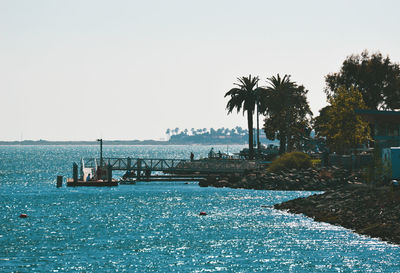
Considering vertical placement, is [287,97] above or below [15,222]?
above

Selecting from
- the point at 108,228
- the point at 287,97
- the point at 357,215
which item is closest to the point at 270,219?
the point at 357,215

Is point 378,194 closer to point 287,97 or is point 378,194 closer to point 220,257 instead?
point 220,257

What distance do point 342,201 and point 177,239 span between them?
16.6 meters

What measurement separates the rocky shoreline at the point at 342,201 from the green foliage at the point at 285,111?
79.1 feet

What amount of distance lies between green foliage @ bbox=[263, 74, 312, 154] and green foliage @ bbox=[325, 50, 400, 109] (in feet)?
22.9

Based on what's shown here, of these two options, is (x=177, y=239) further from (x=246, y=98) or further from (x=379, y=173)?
(x=246, y=98)

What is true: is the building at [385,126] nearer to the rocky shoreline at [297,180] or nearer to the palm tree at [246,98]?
the rocky shoreline at [297,180]

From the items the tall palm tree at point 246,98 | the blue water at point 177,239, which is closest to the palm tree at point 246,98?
the tall palm tree at point 246,98

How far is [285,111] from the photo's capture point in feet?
368

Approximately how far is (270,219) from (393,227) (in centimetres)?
1264

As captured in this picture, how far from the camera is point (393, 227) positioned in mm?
46844

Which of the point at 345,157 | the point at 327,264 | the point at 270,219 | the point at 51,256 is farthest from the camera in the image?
the point at 345,157

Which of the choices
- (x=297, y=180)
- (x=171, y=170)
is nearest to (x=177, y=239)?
(x=297, y=180)

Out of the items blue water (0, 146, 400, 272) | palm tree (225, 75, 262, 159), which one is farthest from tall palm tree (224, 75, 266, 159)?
blue water (0, 146, 400, 272)
